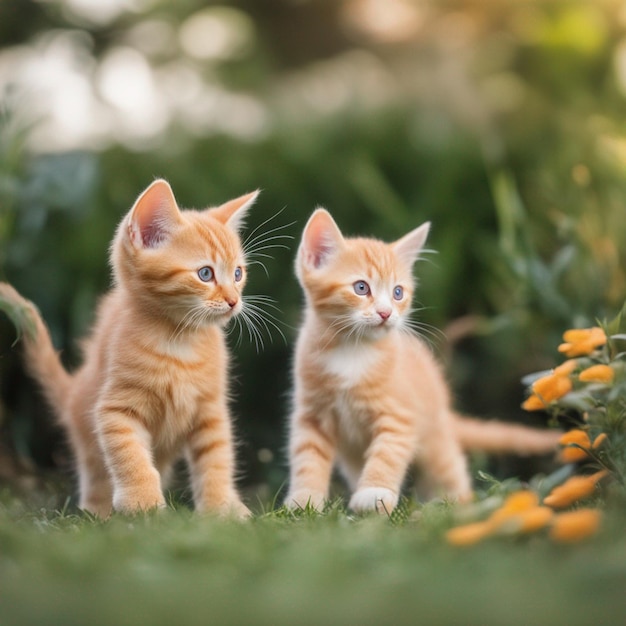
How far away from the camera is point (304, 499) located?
2566mm

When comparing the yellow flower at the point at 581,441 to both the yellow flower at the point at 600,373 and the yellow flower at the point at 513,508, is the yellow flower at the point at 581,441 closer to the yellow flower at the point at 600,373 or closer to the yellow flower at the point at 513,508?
the yellow flower at the point at 600,373

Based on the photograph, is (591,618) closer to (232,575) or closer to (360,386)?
(232,575)

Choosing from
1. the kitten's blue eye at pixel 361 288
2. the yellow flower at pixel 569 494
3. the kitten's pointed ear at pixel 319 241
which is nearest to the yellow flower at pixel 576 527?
the yellow flower at pixel 569 494

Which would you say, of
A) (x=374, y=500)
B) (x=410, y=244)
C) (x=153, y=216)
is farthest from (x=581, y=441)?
(x=153, y=216)

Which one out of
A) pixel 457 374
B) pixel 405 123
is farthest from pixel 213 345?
pixel 405 123

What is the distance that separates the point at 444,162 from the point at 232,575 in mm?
3353

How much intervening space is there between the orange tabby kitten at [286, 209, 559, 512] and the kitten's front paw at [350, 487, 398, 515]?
0.27 feet

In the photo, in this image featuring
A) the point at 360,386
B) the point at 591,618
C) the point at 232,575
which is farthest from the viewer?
the point at 360,386

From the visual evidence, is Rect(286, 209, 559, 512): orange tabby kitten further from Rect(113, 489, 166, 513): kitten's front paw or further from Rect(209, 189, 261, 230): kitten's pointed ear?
Rect(113, 489, 166, 513): kitten's front paw

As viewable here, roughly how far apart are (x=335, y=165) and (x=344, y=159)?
0.07 m

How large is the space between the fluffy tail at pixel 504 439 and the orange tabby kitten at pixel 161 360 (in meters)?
1.22

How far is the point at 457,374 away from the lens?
4008 millimetres

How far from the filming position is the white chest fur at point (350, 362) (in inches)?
105

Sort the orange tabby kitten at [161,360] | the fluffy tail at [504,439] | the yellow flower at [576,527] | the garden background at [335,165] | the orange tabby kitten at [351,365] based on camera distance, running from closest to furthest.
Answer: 1. the yellow flower at [576,527]
2. the orange tabby kitten at [161,360]
3. the orange tabby kitten at [351,365]
4. the fluffy tail at [504,439]
5. the garden background at [335,165]
